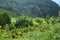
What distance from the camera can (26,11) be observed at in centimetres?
18475

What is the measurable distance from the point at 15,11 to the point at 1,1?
14.0 metres

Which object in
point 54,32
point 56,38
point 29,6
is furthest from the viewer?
point 29,6

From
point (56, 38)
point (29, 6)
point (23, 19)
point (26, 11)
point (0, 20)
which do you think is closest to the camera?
point (56, 38)

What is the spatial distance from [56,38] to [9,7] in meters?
144

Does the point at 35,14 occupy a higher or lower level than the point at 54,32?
lower

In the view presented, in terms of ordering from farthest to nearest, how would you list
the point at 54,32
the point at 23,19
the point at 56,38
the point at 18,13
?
1. the point at 18,13
2. the point at 23,19
3. the point at 54,32
4. the point at 56,38

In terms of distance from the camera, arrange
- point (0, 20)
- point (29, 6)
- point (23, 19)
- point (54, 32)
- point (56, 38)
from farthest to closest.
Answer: point (29, 6)
point (23, 19)
point (0, 20)
point (54, 32)
point (56, 38)

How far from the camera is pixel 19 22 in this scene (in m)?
72.7

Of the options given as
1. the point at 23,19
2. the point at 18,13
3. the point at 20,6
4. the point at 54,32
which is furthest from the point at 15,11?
the point at 54,32

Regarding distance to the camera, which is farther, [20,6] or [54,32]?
[20,6]

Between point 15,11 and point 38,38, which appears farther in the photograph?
point 15,11

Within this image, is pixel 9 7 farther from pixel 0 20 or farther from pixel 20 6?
pixel 0 20

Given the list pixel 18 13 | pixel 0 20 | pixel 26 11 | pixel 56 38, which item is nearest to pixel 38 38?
pixel 56 38

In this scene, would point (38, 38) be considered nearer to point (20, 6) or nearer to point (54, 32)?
point (54, 32)
